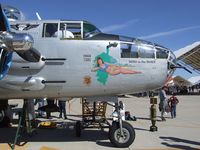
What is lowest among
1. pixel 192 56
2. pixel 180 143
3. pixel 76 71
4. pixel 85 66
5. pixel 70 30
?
pixel 180 143

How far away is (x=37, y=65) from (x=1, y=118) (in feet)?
19.8

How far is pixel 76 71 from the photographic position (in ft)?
35.8

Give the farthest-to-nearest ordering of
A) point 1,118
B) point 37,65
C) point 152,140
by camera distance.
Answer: point 1,118, point 152,140, point 37,65

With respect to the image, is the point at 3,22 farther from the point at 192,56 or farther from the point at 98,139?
the point at 192,56

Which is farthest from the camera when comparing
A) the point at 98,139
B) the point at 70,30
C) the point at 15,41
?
the point at 98,139

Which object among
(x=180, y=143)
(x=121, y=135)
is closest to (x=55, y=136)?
(x=121, y=135)

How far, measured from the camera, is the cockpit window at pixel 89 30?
36.6 feet

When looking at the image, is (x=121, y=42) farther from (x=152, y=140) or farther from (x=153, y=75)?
(x=152, y=140)

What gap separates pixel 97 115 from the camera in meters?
15.2

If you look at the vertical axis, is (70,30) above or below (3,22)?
above

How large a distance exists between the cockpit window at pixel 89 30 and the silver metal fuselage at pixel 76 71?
23cm

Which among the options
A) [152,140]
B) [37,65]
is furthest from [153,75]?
[37,65]

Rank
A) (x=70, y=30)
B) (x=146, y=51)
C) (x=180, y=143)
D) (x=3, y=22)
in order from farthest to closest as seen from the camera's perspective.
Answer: (x=180, y=143) → (x=70, y=30) → (x=146, y=51) → (x=3, y=22)

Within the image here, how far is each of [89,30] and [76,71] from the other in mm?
1360
